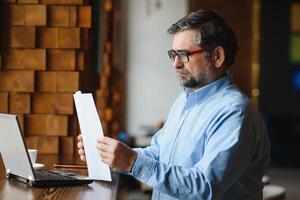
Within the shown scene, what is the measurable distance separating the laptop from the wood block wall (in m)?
0.80

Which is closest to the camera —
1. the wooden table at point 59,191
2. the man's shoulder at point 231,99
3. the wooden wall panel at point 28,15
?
the wooden table at point 59,191

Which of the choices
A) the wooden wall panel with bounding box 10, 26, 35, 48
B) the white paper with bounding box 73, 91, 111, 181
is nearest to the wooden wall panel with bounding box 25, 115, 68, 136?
the wooden wall panel with bounding box 10, 26, 35, 48

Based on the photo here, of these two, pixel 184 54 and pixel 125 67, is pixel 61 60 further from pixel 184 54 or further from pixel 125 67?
pixel 125 67

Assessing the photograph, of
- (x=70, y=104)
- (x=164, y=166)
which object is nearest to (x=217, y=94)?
(x=164, y=166)

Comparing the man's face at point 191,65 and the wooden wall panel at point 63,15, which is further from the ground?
the wooden wall panel at point 63,15

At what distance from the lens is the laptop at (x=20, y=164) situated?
6.29 ft

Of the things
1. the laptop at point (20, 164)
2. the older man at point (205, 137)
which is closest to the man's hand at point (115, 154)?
the older man at point (205, 137)

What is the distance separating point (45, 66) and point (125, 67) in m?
3.92

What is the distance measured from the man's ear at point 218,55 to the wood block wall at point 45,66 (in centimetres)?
102

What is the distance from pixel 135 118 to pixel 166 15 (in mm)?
1231

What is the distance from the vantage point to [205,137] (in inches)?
76.4

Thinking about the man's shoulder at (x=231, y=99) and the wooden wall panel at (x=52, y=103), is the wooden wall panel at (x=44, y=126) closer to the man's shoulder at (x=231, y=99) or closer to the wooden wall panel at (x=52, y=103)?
the wooden wall panel at (x=52, y=103)

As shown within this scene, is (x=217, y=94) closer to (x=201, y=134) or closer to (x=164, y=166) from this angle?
(x=201, y=134)

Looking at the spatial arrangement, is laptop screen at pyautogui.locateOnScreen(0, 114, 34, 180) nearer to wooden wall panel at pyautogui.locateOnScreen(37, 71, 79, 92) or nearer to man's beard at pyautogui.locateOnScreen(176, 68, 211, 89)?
man's beard at pyautogui.locateOnScreen(176, 68, 211, 89)
